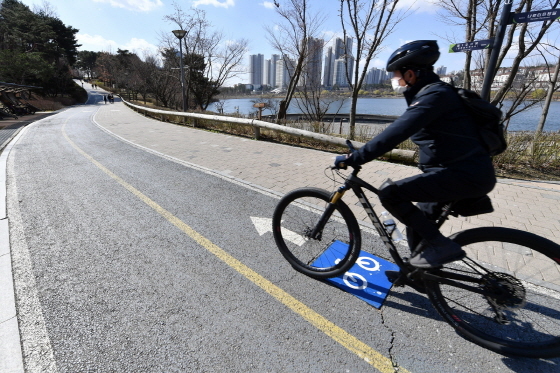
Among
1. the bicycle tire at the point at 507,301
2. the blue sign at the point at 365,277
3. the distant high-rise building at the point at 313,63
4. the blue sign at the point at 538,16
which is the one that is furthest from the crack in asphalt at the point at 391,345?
the distant high-rise building at the point at 313,63

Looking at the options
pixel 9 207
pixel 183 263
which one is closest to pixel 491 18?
pixel 183 263

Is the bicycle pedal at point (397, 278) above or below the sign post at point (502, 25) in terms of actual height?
below

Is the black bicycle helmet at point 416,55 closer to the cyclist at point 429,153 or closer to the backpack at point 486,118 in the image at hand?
the cyclist at point 429,153

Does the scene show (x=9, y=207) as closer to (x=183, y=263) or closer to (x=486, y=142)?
(x=183, y=263)

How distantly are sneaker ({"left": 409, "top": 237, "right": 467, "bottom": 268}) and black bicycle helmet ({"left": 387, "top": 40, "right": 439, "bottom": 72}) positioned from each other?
4.37 feet

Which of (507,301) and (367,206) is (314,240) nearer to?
(367,206)

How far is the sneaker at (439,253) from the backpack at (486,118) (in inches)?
27.8

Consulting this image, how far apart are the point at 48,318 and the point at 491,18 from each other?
1113 cm

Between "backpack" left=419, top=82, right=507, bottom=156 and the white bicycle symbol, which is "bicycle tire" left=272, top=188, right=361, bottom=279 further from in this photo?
"backpack" left=419, top=82, right=507, bottom=156

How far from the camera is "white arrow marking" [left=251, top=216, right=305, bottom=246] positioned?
3252 mm

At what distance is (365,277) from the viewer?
107 inches

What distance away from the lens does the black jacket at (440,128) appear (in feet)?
5.68

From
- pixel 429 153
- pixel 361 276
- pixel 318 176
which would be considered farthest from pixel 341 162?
pixel 318 176

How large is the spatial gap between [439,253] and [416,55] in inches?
58.6
